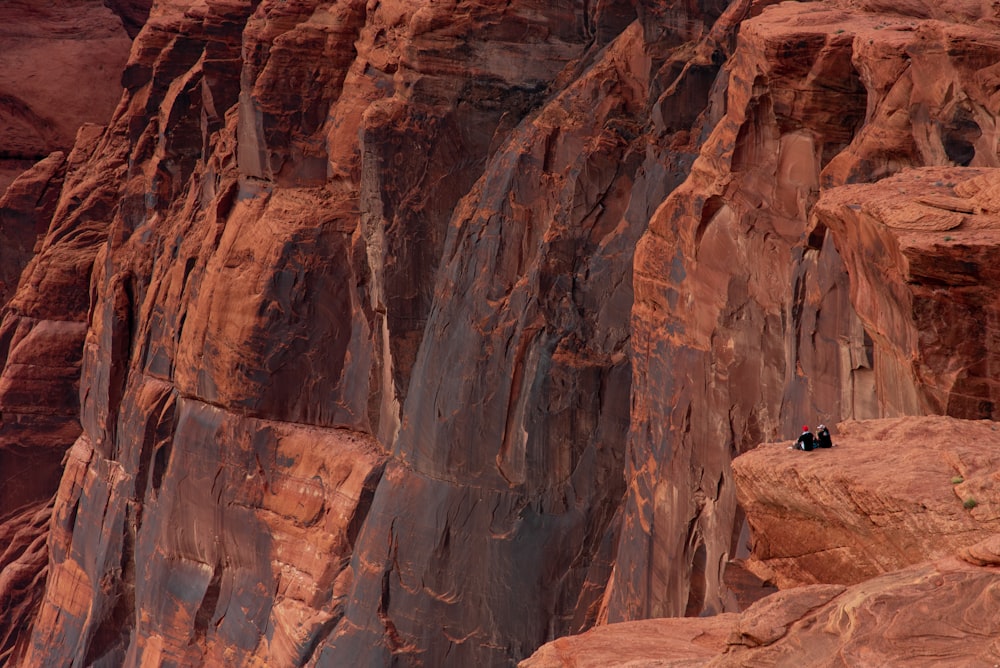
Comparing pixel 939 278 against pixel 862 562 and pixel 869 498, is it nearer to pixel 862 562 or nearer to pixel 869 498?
pixel 869 498

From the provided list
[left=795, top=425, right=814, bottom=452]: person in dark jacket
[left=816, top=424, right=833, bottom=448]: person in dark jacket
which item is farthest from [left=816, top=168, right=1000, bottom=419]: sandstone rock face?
[left=795, top=425, right=814, bottom=452]: person in dark jacket

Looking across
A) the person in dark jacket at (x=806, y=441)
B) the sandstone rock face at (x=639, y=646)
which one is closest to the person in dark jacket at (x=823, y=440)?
the person in dark jacket at (x=806, y=441)

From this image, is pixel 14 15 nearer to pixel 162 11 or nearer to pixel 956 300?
pixel 162 11

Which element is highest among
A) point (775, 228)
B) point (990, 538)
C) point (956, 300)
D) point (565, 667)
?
point (775, 228)

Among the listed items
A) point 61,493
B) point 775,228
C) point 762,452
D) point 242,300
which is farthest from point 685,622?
point 61,493

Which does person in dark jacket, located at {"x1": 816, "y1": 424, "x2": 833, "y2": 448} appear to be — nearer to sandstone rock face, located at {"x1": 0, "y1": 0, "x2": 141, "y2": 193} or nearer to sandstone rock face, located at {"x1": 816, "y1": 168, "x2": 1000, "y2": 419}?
sandstone rock face, located at {"x1": 816, "y1": 168, "x2": 1000, "y2": 419}

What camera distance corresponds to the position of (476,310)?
90.8ft

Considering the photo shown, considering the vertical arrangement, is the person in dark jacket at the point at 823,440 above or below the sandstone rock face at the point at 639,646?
above

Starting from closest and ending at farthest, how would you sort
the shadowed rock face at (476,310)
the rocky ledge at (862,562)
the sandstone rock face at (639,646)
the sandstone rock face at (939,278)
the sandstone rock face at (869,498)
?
the rocky ledge at (862,562)
the sandstone rock face at (869,498)
the sandstone rock face at (639,646)
the sandstone rock face at (939,278)
the shadowed rock face at (476,310)

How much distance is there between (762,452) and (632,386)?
1131 centimetres

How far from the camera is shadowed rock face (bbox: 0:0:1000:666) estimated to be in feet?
60.3

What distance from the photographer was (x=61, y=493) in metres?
41.8

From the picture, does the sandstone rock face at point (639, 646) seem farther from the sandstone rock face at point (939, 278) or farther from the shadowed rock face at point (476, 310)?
the shadowed rock face at point (476, 310)

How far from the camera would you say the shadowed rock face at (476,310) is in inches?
724
